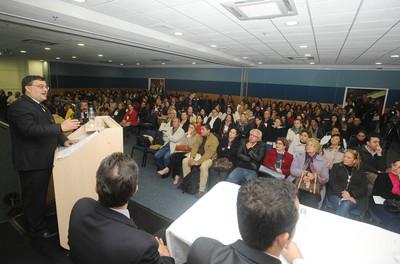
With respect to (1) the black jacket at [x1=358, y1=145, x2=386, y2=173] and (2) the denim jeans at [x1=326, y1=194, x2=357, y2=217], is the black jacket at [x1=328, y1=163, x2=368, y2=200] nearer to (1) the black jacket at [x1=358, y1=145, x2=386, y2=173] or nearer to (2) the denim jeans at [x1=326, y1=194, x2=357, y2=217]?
(2) the denim jeans at [x1=326, y1=194, x2=357, y2=217]

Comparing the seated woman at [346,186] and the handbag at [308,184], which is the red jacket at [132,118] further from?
the seated woman at [346,186]

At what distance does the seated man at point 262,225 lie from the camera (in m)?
0.87

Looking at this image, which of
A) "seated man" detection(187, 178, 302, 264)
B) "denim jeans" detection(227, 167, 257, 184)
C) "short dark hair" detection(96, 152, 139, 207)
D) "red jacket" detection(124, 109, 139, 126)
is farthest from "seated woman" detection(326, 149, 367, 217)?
"red jacket" detection(124, 109, 139, 126)

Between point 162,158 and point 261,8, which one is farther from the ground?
point 261,8

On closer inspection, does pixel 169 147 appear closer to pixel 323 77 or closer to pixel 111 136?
pixel 111 136

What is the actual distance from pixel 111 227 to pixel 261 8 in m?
→ 3.30

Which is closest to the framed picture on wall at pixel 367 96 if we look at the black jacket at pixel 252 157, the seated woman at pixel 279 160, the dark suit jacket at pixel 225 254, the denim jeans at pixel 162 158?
the seated woman at pixel 279 160

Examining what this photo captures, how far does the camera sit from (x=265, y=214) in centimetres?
87

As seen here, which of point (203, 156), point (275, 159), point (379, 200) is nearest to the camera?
point (379, 200)

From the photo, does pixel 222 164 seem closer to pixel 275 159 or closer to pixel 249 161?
pixel 249 161

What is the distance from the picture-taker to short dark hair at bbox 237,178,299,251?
873 mm

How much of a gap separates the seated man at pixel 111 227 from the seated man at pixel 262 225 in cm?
29

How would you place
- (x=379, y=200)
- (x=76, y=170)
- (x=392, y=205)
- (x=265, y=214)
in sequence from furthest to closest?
(x=379, y=200) < (x=392, y=205) < (x=76, y=170) < (x=265, y=214)

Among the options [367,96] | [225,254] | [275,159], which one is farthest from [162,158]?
[367,96]
